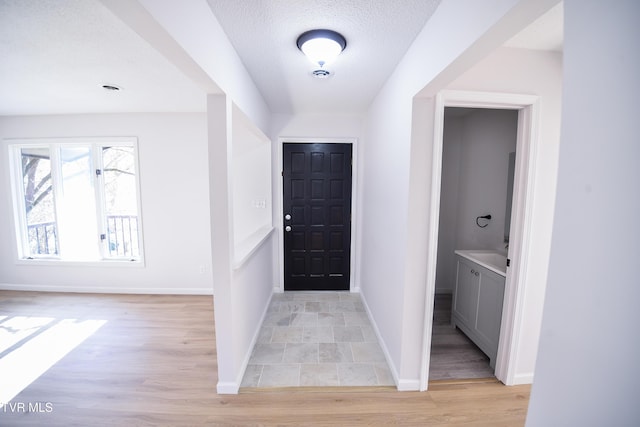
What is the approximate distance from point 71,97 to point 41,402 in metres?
2.95

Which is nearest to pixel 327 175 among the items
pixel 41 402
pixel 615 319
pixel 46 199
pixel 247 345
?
pixel 247 345

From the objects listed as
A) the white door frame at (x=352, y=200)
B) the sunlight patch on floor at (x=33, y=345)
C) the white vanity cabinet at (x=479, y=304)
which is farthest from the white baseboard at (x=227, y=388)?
the white vanity cabinet at (x=479, y=304)

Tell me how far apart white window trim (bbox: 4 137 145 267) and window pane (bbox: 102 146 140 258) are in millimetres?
84

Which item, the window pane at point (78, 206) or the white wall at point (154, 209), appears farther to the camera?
the window pane at point (78, 206)

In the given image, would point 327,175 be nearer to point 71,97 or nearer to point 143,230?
point 143,230

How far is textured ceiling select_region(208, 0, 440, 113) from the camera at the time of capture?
50.4 inches

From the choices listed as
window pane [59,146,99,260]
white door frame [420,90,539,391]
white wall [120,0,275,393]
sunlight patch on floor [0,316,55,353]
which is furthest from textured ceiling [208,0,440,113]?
sunlight patch on floor [0,316,55,353]

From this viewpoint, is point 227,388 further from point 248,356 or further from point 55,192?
point 55,192

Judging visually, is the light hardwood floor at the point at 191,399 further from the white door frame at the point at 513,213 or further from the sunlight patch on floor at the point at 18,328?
the white door frame at the point at 513,213

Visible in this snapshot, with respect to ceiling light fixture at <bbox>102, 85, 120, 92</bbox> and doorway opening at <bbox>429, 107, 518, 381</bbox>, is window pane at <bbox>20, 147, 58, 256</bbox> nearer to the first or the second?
ceiling light fixture at <bbox>102, 85, 120, 92</bbox>

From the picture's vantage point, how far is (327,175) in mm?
3404

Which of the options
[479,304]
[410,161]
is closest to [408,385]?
[479,304]

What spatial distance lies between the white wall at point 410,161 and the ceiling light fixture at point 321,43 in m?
0.53

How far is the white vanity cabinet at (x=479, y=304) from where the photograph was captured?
199 cm
